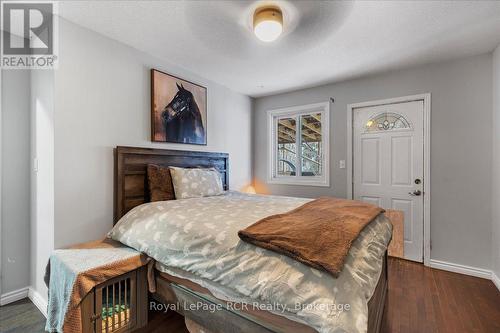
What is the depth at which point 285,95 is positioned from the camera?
4.09 meters

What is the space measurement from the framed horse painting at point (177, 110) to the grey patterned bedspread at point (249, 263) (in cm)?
104

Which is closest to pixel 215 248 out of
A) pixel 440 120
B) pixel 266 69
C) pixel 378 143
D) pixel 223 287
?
pixel 223 287

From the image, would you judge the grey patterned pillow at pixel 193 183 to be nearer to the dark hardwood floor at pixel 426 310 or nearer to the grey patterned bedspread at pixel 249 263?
the grey patterned bedspread at pixel 249 263

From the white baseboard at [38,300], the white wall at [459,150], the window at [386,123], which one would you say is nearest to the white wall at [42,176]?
the white baseboard at [38,300]

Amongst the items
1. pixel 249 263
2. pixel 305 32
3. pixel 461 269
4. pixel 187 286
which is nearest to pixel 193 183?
pixel 187 286

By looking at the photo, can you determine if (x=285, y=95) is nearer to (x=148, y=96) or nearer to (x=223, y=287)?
(x=148, y=96)

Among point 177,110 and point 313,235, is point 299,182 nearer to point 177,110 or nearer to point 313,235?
point 177,110

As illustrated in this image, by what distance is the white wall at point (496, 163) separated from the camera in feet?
8.00

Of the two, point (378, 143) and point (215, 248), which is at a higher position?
point (378, 143)

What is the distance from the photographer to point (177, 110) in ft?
9.58

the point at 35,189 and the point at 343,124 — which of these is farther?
the point at 343,124

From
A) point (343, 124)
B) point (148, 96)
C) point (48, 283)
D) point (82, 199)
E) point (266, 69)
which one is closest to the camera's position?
point (48, 283)

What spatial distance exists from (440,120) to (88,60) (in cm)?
381

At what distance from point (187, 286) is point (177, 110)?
6.65ft
